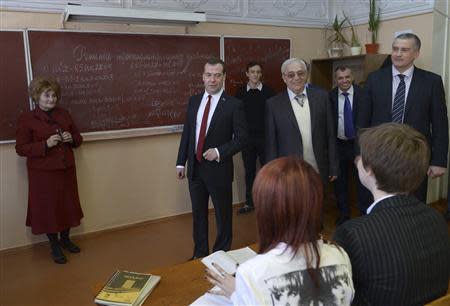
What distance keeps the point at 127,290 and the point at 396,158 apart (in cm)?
102

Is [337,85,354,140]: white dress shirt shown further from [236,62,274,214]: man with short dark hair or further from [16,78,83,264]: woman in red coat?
[16,78,83,264]: woman in red coat

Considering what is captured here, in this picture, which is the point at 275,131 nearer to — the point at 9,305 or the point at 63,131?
the point at 63,131

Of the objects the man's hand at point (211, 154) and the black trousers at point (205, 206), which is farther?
the black trousers at point (205, 206)

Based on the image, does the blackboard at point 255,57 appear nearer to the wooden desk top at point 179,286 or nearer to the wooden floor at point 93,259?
the wooden floor at point 93,259

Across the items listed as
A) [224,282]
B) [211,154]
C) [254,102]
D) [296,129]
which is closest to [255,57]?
[254,102]

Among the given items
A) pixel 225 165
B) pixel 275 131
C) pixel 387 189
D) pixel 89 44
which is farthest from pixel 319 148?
pixel 89 44

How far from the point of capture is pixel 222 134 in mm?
2875

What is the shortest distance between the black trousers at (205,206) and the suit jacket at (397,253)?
174 cm

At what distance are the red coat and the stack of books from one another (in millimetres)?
1878

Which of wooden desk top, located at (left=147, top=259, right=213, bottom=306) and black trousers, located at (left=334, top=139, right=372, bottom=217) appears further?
black trousers, located at (left=334, top=139, right=372, bottom=217)

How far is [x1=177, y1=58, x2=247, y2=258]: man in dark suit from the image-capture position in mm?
2822

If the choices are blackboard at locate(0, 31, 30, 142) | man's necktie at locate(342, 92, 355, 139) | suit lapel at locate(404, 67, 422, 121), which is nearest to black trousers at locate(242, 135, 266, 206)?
man's necktie at locate(342, 92, 355, 139)

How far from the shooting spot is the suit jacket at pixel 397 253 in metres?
1.14

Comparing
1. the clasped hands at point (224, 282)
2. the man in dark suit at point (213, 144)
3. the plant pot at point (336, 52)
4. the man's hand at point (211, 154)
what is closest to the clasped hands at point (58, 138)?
the man in dark suit at point (213, 144)
